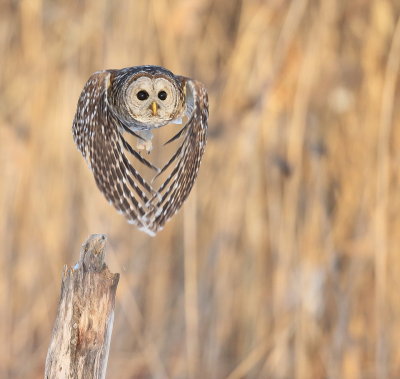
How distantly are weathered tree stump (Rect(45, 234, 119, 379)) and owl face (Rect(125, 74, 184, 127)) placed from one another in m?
0.37

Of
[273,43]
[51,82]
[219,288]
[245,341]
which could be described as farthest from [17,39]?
[245,341]

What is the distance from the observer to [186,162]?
69.4 inches

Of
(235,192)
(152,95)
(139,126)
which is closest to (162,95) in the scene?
(152,95)

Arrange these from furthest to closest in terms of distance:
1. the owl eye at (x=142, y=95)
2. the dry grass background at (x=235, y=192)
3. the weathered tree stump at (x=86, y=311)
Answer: the dry grass background at (x=235, y=192) < the owl eye at (x=142, y=95) < the weathered tree stump at (x=86, y=311)

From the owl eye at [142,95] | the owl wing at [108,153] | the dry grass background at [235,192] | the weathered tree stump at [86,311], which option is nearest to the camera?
the weathered tree stump at [86,311]

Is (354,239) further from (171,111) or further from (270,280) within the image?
(171,111)

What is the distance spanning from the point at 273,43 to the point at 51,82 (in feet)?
2.18

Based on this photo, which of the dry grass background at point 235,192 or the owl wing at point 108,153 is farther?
the dry grass background at point 235,192

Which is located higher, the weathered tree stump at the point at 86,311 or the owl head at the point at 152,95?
the owl head at the point at 152,95

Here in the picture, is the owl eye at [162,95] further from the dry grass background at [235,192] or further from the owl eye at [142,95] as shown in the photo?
the dry grass background at [235,192]

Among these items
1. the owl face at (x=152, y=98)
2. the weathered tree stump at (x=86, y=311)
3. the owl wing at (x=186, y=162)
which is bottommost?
the weathered tree stump at (x=86, y=311)

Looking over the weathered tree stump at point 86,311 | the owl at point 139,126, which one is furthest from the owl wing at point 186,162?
the weathered tree stump at point 86,311

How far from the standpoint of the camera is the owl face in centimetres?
175

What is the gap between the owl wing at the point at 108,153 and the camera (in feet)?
5.45
